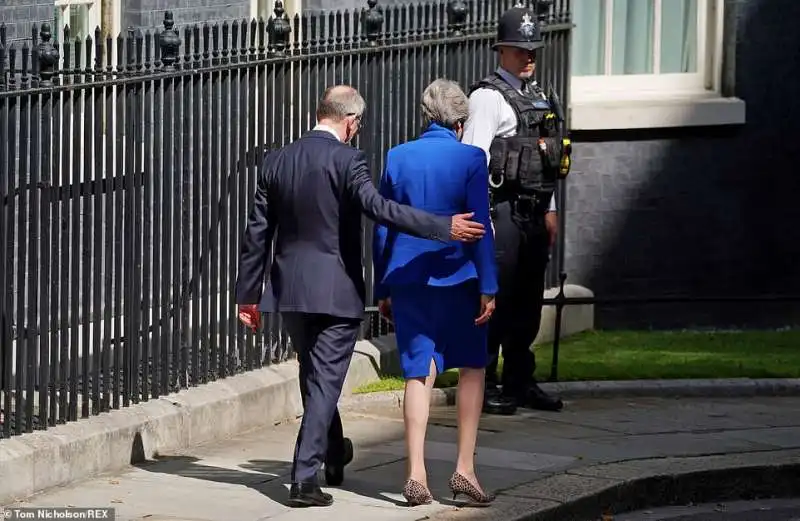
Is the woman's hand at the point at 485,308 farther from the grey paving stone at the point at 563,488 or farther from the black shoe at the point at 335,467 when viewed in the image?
the black shoe at the point at 335,467

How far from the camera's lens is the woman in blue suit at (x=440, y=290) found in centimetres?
743

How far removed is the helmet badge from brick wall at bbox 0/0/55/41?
6.54 meters

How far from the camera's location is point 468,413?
751cm

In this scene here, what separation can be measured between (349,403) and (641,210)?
13.5 ft

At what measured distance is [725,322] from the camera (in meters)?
13.4

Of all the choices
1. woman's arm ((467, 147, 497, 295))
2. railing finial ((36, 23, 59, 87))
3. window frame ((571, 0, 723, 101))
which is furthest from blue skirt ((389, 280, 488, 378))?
window frame ((571, 0, 723, 101))

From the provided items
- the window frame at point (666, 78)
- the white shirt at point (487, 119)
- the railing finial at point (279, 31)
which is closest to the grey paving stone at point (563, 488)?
the white shirt at point (487, 119)

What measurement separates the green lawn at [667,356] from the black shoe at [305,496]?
9.01 ft

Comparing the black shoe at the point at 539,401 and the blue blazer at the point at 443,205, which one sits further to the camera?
the black shoe at the point at 539,401

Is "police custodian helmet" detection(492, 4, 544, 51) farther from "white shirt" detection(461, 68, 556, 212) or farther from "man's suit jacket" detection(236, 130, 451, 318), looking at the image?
"man's suit jacket" detection(236, 130, 451, 318)

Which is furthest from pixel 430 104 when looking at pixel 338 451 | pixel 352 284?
pixel 338 451

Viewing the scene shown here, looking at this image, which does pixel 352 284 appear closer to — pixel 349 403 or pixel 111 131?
pixel 111 131

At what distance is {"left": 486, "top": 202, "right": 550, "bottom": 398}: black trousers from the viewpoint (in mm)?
9523

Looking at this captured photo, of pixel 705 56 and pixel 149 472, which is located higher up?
pixel 705 56
